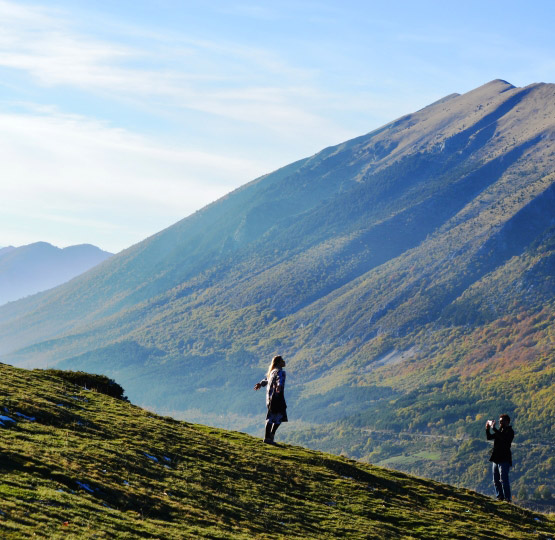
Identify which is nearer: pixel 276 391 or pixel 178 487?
pixel 178 487

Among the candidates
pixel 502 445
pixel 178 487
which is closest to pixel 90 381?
pixel 178 487

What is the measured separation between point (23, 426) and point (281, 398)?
525 inches

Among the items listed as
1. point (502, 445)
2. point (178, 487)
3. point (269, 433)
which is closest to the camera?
point (178, 487)

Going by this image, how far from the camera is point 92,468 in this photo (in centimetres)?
2566

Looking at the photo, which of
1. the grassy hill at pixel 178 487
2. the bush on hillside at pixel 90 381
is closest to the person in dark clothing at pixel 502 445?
the grassy hill at pixel 178 487

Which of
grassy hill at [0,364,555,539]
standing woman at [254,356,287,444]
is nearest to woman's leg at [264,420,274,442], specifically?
standing woman at [254,356,287,444]

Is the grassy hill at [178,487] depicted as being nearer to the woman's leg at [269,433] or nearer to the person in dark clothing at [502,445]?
the woman's leg at [269,433]

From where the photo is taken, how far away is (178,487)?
1062 inches

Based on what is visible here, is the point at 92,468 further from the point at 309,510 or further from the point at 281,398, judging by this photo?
the point at 281,398

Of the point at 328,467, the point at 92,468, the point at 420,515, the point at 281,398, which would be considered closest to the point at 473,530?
the point at 420,515

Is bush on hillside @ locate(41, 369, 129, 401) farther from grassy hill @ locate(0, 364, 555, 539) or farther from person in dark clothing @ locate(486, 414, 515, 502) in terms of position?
person in dark clothing @ locate(486, 414, 515, 502)

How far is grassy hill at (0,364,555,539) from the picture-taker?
21953 mm

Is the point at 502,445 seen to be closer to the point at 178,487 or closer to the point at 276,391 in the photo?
the point at 276,391

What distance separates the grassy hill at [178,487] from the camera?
72.0 feet
